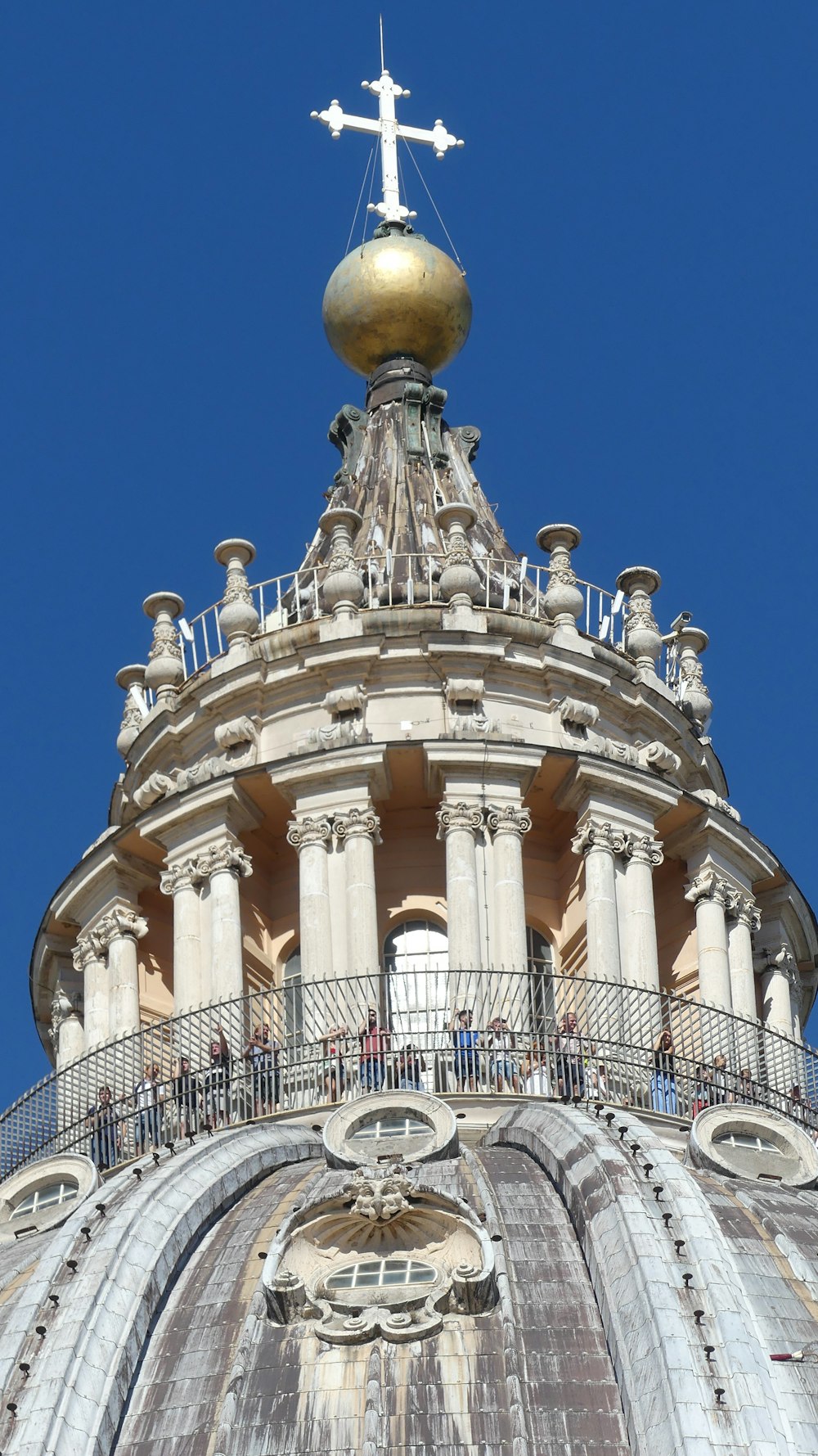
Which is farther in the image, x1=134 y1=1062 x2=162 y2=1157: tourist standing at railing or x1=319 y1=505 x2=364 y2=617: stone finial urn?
x1=319 y1=505 x2=364 y2=617: stone finial urn

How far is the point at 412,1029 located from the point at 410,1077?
64.5 inches

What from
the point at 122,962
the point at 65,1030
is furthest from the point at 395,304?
the point at 65,1030

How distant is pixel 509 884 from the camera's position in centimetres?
4734

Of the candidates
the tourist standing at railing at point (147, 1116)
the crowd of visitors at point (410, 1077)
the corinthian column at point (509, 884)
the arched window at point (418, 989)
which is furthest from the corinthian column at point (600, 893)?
the tourist standing at railing at point (147, 1116)

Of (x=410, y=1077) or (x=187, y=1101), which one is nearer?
(x=410, y=1077)

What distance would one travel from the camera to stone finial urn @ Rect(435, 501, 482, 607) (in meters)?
49.9

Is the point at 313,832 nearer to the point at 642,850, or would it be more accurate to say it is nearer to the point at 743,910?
the point at 642,850

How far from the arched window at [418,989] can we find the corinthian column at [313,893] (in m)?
0.81

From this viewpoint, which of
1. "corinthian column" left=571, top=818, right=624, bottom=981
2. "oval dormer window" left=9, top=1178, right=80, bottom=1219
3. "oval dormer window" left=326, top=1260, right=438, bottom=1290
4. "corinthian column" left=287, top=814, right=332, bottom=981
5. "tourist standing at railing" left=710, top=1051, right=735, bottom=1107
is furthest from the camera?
"corinthian column" left=571, top=818, right=624, bottom=981

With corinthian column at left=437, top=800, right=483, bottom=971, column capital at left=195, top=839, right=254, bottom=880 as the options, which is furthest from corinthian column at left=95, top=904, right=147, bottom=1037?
corinthian column at left=437, top=800, right=483, bottom=971

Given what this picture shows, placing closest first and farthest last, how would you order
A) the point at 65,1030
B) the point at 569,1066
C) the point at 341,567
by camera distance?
the point at 569,1066
the point at 341,567
the point at 65,1030

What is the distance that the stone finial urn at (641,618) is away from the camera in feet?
168

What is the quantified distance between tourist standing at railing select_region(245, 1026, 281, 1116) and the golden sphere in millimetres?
13594

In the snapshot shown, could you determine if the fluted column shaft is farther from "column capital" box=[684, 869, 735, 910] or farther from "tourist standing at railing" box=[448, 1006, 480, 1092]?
"column capital" box=[684, 869, 735, 910]
